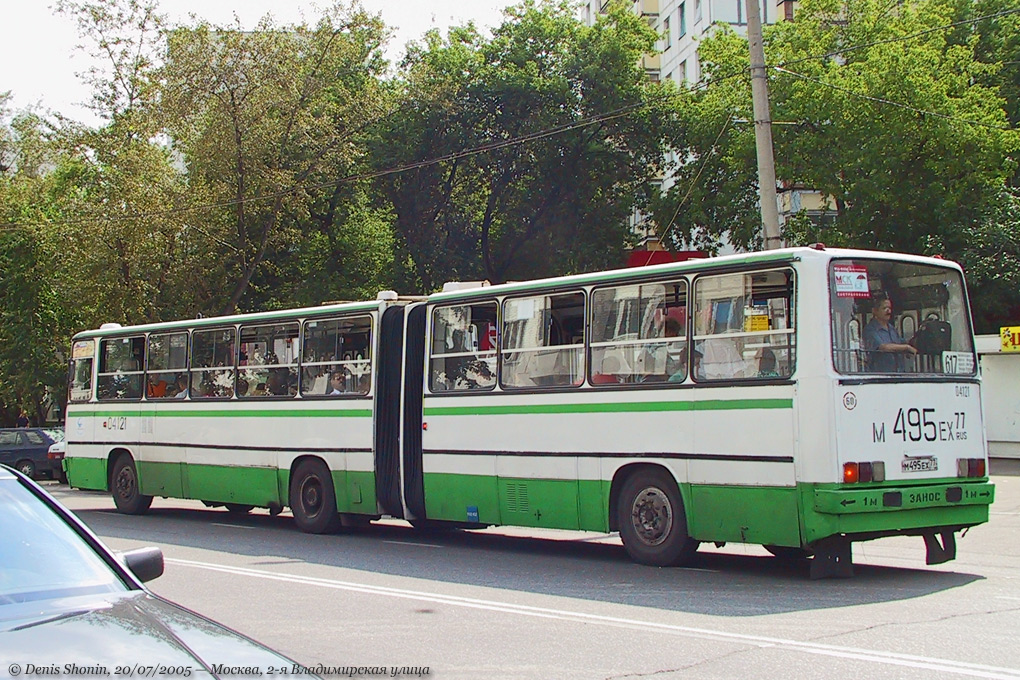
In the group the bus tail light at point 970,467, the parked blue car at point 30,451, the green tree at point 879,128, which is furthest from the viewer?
the parked blue car at point 30,451

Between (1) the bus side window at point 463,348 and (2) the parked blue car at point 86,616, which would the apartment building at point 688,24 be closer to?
(1) the bus side window at point 463,348

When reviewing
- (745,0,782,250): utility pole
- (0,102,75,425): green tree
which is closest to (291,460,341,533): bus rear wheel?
(745,0,782,250): utility pole

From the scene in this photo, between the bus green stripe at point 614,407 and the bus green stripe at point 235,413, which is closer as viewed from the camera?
the bus green stripe at point 614,407

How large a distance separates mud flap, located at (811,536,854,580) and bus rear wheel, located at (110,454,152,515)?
1211 cm

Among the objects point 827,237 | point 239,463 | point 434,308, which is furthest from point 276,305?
point 434,308

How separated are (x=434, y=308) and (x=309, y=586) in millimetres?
4482

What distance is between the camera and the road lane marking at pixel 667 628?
706cm

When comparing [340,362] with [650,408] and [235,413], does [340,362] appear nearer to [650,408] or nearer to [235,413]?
[235,413]

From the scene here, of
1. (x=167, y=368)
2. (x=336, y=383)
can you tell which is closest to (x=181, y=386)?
(x=167, y=368)

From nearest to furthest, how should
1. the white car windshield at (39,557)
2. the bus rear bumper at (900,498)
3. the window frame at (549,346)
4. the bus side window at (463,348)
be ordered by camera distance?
the white car windshield at (39,557)
the bus rear bumper at (900,498)
the window frame at (549,346)
the bus side window at (463,348)

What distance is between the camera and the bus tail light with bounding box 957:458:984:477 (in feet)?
37.0

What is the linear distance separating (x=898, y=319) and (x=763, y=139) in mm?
6830

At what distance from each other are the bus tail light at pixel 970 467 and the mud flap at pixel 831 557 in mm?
1303

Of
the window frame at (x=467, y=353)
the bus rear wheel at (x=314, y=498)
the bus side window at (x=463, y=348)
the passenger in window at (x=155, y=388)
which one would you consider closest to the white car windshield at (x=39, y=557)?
the window frame at (x=467, y=353)
